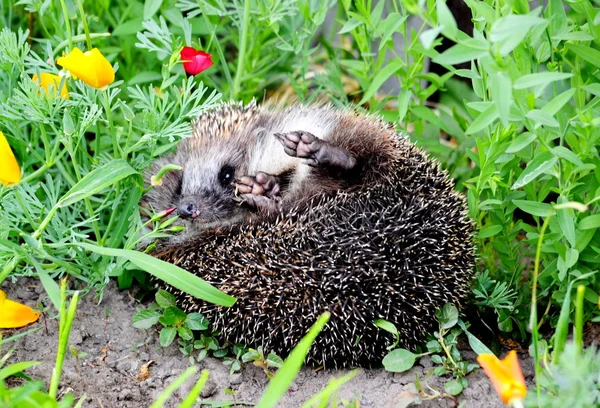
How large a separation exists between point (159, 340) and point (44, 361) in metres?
0.59

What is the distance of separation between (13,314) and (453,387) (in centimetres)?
207

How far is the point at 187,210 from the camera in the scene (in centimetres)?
418

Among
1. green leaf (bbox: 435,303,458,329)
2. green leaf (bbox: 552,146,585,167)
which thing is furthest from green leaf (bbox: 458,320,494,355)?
green leaf (bbox: 552,146,585,167)

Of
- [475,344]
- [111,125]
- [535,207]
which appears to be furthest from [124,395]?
[535,207]

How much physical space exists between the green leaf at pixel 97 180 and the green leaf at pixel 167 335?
0.82 meters

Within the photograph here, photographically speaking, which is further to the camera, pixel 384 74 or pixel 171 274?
pixel 384 74

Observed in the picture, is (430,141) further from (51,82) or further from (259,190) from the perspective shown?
(51,82)

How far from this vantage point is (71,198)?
12.0ft

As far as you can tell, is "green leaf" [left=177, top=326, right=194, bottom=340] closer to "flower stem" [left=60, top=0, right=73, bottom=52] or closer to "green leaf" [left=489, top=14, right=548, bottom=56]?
"flower stem" [left=60, top=0, right=73, bottom=52]

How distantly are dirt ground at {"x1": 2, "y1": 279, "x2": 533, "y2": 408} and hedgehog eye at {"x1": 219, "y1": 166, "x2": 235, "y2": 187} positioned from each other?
0.93 meters

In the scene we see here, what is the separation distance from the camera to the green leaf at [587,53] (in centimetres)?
340

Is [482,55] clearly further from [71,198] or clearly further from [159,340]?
[159,340]

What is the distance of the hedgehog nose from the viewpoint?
418 cm

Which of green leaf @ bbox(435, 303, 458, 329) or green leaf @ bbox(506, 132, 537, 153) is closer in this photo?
green leaf @ bbox(506, 132, 537, 153)
